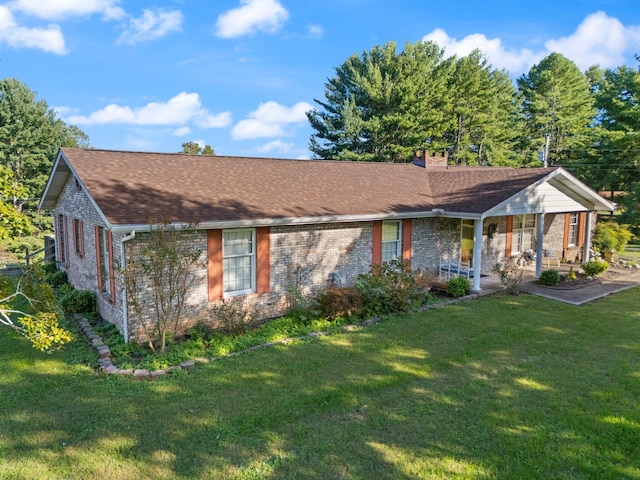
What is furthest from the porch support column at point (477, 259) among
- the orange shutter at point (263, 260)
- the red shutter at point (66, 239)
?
the red shutter at point (66, 239)

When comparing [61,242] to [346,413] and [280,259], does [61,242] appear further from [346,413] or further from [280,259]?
[346,413]

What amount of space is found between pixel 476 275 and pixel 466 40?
106 ft

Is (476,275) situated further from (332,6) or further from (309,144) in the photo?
(309,144)

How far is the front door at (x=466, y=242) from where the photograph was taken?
1559 centimetres

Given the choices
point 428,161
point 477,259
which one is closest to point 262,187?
point 477,259

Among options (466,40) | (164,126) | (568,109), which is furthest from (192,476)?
(568,109)

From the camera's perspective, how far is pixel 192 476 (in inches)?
189

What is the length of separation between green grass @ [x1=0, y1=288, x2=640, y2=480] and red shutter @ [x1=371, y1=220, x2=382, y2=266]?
3.90 meters

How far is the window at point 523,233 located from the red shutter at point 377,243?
7.24 m

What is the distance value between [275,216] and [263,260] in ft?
3.77

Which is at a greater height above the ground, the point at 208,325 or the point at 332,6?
the point at 332,6

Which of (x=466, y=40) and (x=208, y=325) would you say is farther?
(x=466, y=40)

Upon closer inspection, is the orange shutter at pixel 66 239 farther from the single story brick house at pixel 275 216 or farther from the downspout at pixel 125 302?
the downspout at pixel 125 302

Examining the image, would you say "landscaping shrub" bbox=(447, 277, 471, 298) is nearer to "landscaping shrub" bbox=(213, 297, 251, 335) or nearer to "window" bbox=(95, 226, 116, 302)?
"landscaping shrub" bbox=(213, 297, 251, 335)
